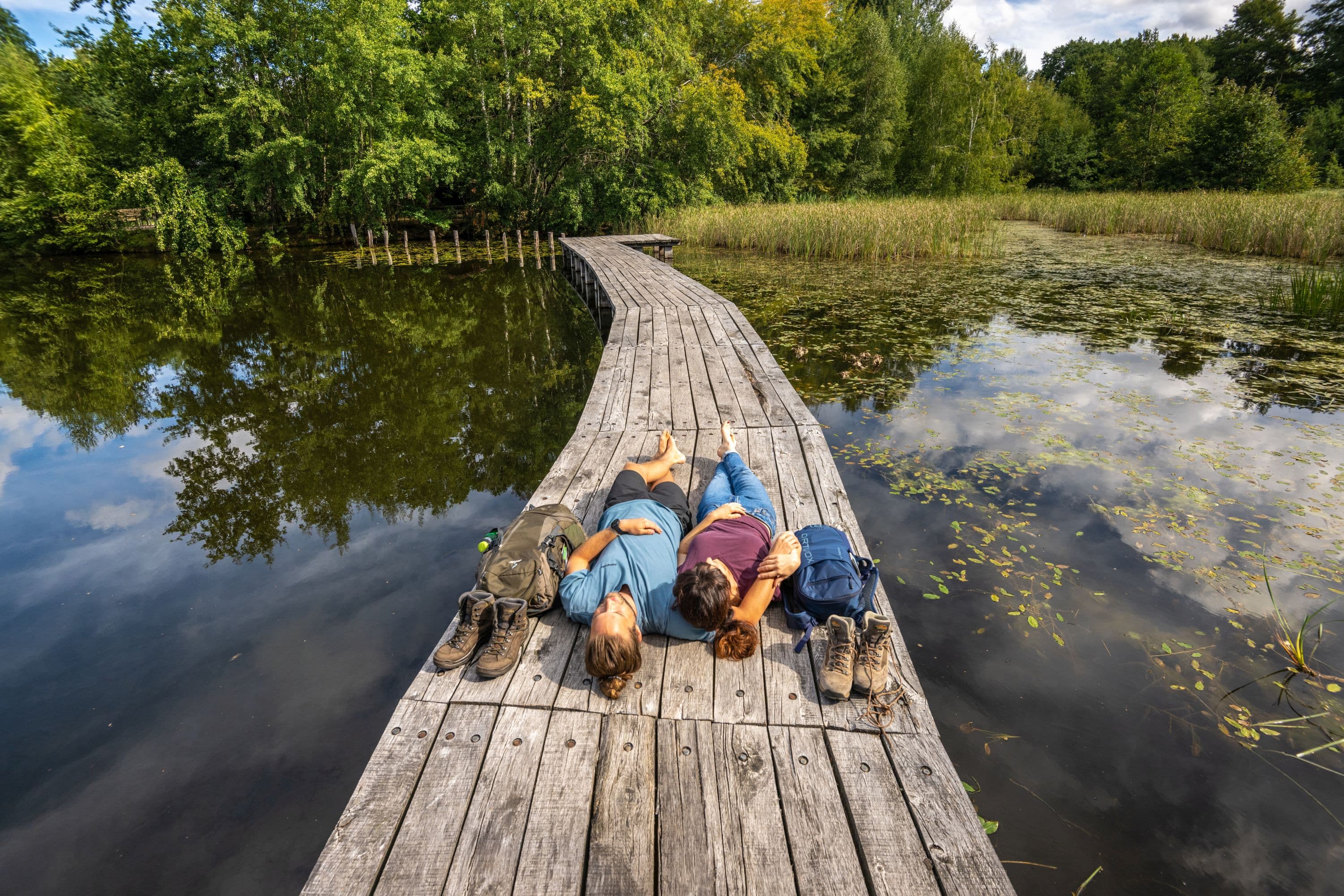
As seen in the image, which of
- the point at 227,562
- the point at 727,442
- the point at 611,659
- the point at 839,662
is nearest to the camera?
the point at 611,659

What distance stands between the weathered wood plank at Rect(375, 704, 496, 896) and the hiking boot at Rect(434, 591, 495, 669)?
200mm

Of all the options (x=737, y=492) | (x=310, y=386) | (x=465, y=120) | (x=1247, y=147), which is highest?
(x=465, y=120)

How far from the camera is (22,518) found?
14.5ft

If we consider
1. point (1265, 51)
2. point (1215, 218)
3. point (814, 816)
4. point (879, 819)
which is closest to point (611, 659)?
point (814, 816)

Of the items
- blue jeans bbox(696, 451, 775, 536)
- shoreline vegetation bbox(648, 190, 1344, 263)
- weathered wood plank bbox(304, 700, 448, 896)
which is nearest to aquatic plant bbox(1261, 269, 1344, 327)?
shoreline vegetation bbox(648, 190, 1344, 263)

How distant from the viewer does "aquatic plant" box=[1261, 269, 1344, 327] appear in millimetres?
8375

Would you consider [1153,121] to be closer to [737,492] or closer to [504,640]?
[737,492]

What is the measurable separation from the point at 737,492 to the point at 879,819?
1714mm

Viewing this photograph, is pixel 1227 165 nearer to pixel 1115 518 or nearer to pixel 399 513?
pixel 1115 518

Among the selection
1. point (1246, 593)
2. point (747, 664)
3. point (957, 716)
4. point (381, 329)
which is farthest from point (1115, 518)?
point (381, 329)

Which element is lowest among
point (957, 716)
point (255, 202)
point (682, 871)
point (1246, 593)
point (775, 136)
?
point (957, 716)

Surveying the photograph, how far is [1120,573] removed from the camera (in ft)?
11.4

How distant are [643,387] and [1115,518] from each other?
3.43 m

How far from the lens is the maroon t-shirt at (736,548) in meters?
2.44
